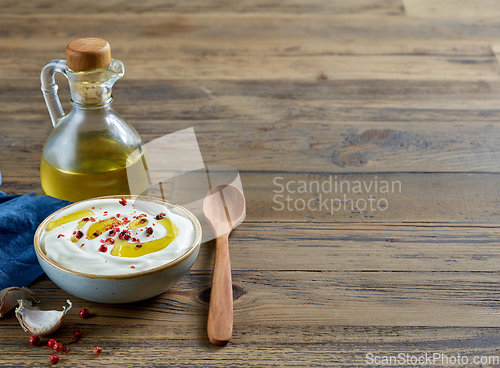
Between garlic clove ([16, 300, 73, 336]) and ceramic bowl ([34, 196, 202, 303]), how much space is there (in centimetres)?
4

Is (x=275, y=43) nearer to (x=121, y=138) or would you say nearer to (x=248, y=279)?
(x=121, y=138)

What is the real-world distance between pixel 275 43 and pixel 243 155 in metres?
0.80

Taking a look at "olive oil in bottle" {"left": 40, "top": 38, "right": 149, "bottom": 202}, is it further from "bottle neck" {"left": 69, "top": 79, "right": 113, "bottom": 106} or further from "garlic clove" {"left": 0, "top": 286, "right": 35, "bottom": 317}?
"garlic clove" {"left": 0, "top": 286, "right": 35, "bottom": 317}

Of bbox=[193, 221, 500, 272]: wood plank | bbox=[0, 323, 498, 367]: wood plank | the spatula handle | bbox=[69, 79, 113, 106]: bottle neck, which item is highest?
bbox=[69, 79, 113, 106]: bottle neck

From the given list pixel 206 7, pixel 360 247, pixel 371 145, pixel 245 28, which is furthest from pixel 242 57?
pixel 360 247

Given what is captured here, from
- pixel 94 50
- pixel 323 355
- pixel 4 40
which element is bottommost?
pixel 4 40

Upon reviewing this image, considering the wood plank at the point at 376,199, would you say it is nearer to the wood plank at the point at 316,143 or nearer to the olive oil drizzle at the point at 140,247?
the wood plank at the point at 316,143

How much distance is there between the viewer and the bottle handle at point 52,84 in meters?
0.77

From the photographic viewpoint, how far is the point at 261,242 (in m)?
0.80

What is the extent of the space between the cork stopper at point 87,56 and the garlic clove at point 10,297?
1.05 feet

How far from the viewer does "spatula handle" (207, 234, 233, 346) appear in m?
0.60

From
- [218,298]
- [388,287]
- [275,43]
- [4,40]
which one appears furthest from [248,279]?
[4,40]

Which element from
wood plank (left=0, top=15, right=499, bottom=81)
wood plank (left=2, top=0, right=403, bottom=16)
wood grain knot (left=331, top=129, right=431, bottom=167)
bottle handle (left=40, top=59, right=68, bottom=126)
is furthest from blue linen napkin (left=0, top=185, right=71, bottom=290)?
wood plank (left=2, top=0, right=403, bottom=16)

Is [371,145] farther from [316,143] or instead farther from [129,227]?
[129,227]
